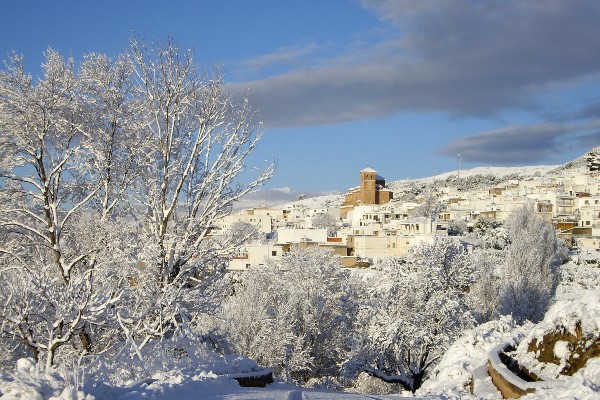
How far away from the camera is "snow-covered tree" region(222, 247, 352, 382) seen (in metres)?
27.0

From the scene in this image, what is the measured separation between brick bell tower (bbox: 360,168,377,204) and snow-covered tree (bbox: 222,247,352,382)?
333ft

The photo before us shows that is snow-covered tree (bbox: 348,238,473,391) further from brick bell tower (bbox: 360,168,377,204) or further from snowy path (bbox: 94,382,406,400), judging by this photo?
brick bell tower (bbox: 360,168,377,204)

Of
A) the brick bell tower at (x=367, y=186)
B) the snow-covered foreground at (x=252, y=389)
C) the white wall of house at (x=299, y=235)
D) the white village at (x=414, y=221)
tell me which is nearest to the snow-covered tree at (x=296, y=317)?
the white village at (x=414, y=221)

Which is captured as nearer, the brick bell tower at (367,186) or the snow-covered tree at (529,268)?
the snow-covered tree at (529,268)

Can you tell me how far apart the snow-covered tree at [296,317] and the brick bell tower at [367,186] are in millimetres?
101548

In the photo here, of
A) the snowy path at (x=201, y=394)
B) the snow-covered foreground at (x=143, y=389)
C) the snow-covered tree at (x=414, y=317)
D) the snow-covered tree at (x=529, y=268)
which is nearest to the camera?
the snow-covered foreground at (x=143, y=389)

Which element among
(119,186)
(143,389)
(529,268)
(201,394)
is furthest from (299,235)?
(143,389)

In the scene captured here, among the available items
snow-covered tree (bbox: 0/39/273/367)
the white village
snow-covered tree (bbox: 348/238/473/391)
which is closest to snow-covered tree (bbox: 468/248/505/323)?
snow-covered tree (bbox: 348/238/473/391)

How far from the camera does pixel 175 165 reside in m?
14.3

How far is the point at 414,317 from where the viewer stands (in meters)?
27.2

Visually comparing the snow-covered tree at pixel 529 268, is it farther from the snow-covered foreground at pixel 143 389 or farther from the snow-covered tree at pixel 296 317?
the snow-covered foreground at pixel 143 389

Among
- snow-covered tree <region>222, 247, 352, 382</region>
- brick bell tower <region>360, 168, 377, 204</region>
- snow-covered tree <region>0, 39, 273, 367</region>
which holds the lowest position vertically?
snow-covered tree <region>222, 247, 352, 382</region>

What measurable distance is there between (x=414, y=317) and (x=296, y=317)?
6.71 m

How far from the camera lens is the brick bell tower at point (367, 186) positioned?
450 ft
